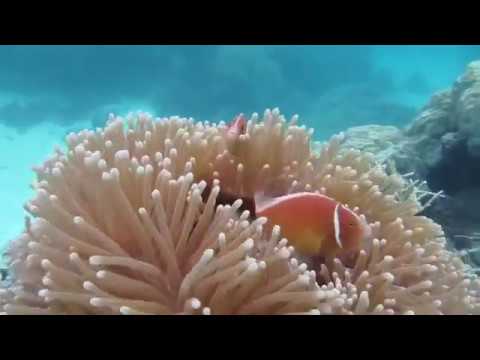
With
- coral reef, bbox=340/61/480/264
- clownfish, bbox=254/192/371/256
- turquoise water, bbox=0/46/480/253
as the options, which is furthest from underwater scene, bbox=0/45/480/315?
turquoise water, bbox=0/46/480/253

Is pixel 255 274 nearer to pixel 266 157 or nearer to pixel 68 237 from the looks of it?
pixel 68 237

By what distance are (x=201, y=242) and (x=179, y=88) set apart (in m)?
18.6

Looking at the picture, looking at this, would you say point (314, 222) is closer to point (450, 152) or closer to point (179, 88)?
point (450, 152)

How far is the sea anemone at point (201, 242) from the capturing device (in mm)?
1579

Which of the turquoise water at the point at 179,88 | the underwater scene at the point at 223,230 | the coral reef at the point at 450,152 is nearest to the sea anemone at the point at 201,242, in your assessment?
the underwater scene at the point at 223,230

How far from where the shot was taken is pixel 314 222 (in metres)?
1.90

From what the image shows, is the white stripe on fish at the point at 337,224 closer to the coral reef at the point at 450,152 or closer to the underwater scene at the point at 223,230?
the underwater scene at the point at 223,230

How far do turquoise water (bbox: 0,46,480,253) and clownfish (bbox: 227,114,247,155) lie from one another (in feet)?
26.5

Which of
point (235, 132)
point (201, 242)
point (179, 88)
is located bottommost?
point (201, 242)

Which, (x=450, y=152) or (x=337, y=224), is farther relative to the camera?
(x=450, y=152)

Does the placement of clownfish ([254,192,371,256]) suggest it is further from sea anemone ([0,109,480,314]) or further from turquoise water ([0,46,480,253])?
turquoise water ([0,46,480,253])

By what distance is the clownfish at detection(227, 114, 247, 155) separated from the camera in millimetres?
2377

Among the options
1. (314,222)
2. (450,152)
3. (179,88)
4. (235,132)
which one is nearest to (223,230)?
(314,222)
